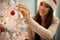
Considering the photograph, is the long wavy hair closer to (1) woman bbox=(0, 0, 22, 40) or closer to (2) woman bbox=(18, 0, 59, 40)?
(2) woman bbox=(18, 0, 59, 40)

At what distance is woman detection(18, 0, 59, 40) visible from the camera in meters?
1.18

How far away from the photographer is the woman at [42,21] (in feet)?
3.87

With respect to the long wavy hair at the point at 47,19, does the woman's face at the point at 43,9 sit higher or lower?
higher

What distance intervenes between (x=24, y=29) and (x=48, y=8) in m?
0.27

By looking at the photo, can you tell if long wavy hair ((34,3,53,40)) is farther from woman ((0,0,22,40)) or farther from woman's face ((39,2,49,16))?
woman ((0,0,22,40))

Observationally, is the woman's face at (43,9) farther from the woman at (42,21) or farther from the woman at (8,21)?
the woman at (8,21)

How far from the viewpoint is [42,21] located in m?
1.23

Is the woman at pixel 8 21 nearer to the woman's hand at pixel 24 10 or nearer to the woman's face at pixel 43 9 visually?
the woman's hand at pixel 24 10

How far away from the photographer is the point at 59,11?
1.29 metres

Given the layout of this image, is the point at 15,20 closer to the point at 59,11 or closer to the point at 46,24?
the point at 46,24

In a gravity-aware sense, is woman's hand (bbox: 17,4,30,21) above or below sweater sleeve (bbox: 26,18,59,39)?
above

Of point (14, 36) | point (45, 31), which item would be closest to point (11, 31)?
point (14, 36)

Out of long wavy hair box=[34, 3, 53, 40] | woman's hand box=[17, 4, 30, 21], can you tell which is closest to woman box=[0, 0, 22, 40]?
woman's hand box=[17, 4, 30, 21]


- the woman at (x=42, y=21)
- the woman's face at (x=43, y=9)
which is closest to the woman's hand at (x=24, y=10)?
the woman at (x=42, y=21)
